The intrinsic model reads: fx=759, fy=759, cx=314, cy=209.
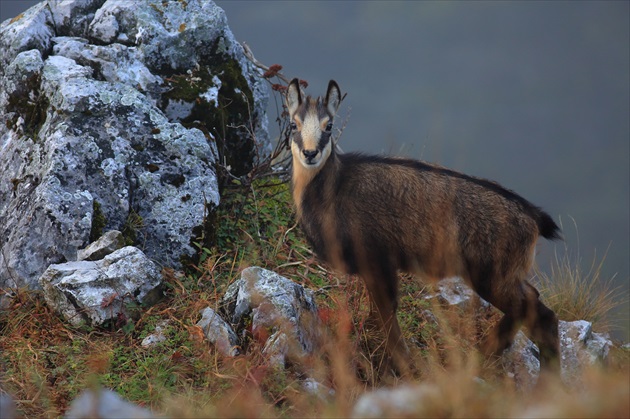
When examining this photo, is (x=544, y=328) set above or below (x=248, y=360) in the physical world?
below

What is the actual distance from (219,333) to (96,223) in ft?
6.37

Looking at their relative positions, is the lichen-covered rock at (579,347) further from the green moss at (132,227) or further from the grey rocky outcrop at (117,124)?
the green moss at (132,227)

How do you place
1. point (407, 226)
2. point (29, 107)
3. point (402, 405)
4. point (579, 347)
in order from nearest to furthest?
point (402, 405)
point (407, 226)
point (579, 347)
point (29, 107)

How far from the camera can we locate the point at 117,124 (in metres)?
8.05

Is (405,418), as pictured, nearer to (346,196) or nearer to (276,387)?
(276,387)

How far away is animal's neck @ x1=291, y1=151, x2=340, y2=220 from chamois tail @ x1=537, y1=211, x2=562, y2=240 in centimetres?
192

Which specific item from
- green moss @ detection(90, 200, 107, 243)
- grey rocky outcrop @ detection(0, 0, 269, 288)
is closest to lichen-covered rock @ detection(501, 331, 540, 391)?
grey rocky outcrop @ detection(0, 0, 269, 288)

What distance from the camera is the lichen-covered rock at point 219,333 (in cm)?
635

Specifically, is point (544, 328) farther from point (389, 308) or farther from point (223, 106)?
point (223, 106)

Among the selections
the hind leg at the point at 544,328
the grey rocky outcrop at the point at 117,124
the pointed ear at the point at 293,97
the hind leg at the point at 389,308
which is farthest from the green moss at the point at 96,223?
the hind leg at the point at 544,328

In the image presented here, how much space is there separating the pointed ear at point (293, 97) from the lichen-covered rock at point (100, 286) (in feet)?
6.48

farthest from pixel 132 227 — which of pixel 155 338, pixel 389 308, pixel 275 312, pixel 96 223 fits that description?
pixel 389 308

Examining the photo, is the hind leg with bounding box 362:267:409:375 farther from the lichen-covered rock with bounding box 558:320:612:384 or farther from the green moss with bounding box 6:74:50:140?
the green moss with bounding box 6:74:50:140

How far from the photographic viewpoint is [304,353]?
6.37 m
